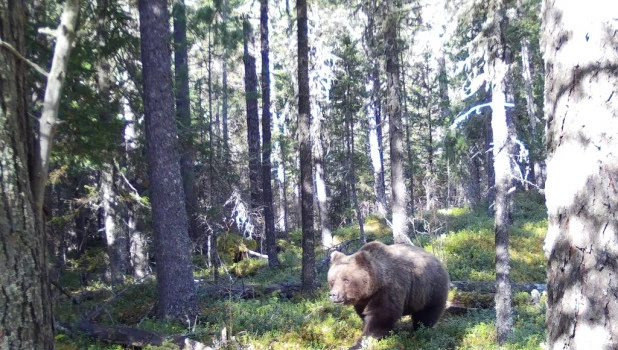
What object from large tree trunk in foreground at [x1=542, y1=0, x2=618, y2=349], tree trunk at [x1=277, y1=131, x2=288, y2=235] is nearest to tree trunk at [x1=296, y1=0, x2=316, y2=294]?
large tree trunk in foreground at [x1=542, y1=0, x2=618, y2=349]

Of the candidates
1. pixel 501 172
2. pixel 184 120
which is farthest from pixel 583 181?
pixel 184 120

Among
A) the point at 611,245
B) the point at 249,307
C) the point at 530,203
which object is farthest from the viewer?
the point at 530,203

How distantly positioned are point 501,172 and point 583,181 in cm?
573

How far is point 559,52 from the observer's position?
322 cm

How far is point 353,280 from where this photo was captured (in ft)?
25.7

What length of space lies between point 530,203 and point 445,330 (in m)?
23.5

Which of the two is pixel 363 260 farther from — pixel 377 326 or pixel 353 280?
pixel 377 326

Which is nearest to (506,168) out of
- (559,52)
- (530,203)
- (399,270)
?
(399,270)

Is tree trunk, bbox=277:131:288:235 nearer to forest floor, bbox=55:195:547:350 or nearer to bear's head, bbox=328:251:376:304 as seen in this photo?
forest floor, bbox=55:195:547:350

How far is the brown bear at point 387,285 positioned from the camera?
25.9 feet

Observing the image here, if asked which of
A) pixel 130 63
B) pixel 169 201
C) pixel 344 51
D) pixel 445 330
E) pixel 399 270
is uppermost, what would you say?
pixel 344 51

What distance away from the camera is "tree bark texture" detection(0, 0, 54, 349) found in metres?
3.36

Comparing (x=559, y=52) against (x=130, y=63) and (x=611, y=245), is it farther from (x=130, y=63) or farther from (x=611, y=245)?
(x=130, y=63)

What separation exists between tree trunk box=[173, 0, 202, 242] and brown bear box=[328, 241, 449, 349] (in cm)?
594
